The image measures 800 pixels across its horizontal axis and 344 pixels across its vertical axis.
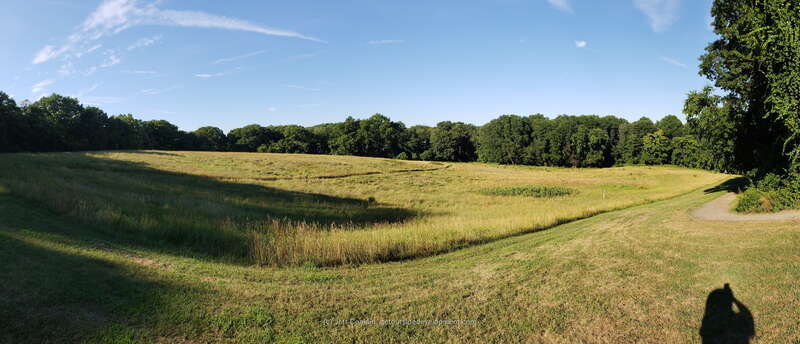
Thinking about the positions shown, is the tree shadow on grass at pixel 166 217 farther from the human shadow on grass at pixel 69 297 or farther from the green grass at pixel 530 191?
the green grass at pixel 530 191

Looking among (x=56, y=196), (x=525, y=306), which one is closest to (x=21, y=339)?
(x=525, y=306)

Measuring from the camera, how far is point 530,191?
41.9 m

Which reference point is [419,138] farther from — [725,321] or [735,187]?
[725,321]

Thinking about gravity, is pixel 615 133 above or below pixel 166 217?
above

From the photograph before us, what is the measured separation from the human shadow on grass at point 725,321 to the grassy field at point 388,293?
0.09m

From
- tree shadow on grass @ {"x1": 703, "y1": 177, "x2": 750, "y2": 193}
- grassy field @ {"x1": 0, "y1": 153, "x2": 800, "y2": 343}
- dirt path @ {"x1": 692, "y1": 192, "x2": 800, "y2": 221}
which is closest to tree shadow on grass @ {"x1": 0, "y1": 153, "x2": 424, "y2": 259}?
grassy field @ {"x1": 0, "y1": 153, "x2": 800, "y2": 343}

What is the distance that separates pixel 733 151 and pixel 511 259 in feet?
65.0

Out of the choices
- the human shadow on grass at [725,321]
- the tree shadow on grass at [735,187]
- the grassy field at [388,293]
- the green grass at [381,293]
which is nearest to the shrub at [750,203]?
the grassy field at [388,293]

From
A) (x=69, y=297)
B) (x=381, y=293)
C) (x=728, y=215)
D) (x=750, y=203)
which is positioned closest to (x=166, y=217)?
(x=69, y=297)

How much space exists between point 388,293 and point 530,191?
3751 cm

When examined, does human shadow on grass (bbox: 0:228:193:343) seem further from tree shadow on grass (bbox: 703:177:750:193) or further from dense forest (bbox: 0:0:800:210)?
tree shadow on grass (bbox: 703:177:750:193)

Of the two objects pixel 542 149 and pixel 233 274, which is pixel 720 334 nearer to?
pixel 233 274

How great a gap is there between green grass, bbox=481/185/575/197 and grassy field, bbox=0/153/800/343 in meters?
29.3

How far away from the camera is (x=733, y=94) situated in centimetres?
2047
